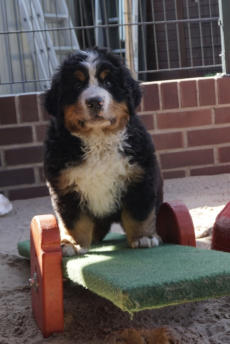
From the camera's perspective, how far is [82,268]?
239 centimetres

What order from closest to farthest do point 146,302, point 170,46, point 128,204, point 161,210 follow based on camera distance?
point 146,302
point 128,204
point 161,210
point 170,46

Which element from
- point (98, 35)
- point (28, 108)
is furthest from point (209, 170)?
point (98, 35)

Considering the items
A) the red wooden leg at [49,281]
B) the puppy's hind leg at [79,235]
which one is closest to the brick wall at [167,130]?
the puppy's hind leg at [79,235]

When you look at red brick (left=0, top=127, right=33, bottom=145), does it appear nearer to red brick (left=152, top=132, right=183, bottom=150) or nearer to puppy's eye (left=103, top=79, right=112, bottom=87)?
red brick (left=152, top=132, right=183, bottom=150)

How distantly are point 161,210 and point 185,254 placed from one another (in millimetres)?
708

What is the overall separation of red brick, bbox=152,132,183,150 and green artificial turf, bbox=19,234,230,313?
2632 millimetres

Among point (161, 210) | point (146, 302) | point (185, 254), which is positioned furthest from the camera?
point (161, 210)

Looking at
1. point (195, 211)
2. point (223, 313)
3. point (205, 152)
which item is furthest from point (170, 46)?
point (223, 313)

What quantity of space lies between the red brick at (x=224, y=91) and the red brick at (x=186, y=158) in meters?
0.46

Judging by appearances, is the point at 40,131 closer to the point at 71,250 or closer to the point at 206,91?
the point at 206,91

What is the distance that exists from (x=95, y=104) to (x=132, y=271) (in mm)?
819

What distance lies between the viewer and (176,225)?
9.82 ft

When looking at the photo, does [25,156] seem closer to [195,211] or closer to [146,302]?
[195,211]

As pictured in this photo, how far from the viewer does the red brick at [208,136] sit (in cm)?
532
